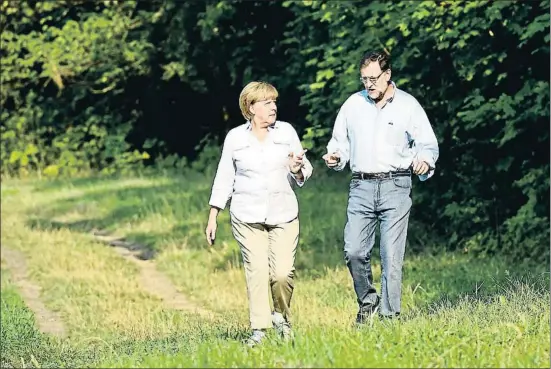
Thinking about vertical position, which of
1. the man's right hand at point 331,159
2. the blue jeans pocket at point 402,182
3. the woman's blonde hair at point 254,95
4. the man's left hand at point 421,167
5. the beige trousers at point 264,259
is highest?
the woman's blonde hair at point 254,95

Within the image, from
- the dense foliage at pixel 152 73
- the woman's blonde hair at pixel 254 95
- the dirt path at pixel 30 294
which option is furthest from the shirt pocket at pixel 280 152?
the dense foliage at pixel 152 73

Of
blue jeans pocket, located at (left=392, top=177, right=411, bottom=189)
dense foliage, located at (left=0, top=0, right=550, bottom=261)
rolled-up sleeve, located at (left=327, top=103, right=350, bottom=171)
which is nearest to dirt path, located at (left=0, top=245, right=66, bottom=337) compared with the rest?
rolled-up sleeve, located at (left=327, top=103, right=350, bottom=171)

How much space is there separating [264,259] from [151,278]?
751 centimetres

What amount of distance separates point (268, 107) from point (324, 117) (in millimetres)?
13173

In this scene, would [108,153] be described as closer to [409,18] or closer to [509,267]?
[409,18]

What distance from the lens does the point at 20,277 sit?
55.4 feet

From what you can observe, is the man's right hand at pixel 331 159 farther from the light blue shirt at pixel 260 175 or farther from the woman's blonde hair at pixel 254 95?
the woman's blonde hair at pixel 254 95

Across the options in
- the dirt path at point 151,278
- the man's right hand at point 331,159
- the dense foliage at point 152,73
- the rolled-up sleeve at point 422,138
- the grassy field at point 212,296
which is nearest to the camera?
the grassy field at point 212,296

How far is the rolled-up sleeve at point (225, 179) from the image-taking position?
890cm

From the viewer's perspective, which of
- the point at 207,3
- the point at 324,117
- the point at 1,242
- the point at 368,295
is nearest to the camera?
the point at 368,295

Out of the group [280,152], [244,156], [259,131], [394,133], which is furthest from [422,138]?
[244,156]

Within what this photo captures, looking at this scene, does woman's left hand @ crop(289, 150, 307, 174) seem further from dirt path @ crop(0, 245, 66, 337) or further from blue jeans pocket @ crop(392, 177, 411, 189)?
dirt path @ crop(0, 245, 66, 337)

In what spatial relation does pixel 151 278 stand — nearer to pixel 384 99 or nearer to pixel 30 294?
pixel 30 294

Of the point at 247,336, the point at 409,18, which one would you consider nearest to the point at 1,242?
the point at 409,18
